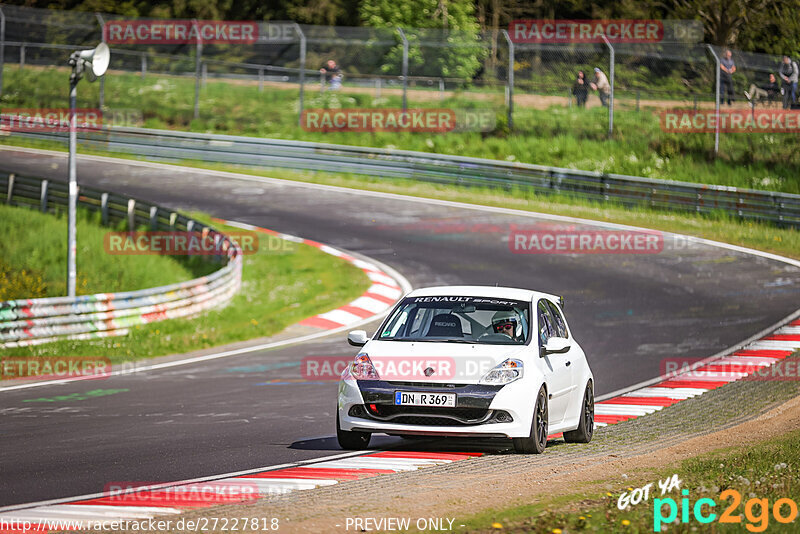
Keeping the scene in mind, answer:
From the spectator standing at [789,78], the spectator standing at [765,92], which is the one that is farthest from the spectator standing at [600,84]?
the spectator standing at [789,78]

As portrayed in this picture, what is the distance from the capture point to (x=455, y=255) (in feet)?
80.2

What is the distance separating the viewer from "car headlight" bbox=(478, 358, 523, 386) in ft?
30.4

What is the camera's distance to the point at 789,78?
30.3 metres

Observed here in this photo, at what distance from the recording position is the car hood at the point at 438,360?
30.4 ft

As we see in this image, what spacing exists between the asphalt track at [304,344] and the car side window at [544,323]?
1.23 m

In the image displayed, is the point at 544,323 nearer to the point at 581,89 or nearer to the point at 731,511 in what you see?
the point at 731,511

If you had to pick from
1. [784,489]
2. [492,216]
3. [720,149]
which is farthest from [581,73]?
[784,489]

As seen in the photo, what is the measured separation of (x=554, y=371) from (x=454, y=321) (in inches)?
38.8

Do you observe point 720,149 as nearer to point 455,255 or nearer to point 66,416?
point 455,255

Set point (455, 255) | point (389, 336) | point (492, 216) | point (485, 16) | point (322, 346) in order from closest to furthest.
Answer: point (389, 336)
point (322, 346)
point (455, 255)
point (492, 216)
point (485, 16)

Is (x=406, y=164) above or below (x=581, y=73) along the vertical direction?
below

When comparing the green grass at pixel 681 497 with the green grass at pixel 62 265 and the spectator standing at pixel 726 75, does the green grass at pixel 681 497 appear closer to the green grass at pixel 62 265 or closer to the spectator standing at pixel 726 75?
the green grass at pixel 62 265

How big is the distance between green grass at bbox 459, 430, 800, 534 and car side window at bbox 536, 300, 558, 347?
189 centimetres

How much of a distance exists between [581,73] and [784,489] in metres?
27.5
